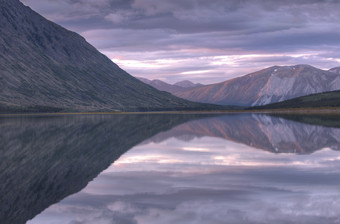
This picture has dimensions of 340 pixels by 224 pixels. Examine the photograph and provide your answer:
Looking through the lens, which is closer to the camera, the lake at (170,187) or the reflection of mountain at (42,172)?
the lake at (170,187)

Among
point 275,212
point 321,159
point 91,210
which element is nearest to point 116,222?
point 91,210

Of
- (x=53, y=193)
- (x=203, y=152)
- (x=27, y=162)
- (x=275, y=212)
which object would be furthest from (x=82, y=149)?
(x=275, y=212)

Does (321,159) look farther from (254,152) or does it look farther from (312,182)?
(312,182)

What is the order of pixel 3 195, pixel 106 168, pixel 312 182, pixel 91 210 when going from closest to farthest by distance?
1. pixel 91 210
2. pixel 3 195
3. pixel 312 182
4. pixel 106 168

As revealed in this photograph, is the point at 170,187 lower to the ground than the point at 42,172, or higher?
higher

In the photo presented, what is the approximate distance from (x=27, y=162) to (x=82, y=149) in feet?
28.0

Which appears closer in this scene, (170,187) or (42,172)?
(170,187)

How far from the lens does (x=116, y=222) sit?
14180mm

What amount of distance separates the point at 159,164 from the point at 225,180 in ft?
26.3

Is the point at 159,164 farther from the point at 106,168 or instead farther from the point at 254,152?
the point at 254,152

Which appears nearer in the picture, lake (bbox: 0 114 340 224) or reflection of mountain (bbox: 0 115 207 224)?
lake (bbox: 0 114 340 224)

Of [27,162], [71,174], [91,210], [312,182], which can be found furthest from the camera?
[27,162]

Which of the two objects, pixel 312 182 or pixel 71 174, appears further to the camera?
pixel 71 174

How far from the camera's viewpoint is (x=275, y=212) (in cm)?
1503
